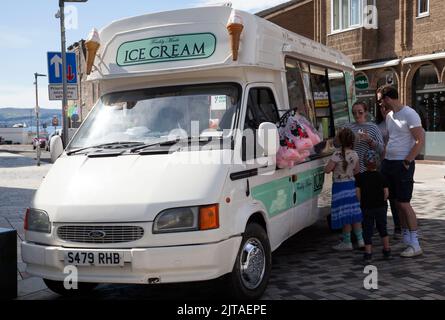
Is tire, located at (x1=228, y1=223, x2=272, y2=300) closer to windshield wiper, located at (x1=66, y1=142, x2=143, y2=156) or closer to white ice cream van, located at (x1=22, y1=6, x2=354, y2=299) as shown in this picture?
white ice cream van, located at (x1=22, y1=6, x2=354, y2=299)

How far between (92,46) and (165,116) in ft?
4.39

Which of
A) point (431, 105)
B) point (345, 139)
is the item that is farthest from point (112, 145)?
point (431, 105)

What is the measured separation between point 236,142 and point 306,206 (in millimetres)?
2091

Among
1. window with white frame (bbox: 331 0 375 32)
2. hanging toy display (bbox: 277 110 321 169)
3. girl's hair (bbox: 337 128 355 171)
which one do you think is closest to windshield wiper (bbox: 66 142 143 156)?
hanging toy display (bbox: 277 110 321 169)

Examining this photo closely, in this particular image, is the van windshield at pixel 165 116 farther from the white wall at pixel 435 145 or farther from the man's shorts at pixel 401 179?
the white wall at pixel 435 145

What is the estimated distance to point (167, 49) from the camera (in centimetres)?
572

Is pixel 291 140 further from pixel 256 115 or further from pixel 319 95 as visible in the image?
pixel 319 95

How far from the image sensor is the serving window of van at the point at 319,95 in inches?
262

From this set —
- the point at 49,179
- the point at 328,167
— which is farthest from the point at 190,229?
the point at 328,167

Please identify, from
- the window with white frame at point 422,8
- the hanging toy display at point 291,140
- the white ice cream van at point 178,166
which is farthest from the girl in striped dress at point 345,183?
the window with white frame at point 422,8

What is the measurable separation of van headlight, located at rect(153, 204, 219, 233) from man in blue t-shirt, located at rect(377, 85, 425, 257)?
10.4 feet

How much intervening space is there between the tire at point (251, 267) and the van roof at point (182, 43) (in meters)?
1.71
